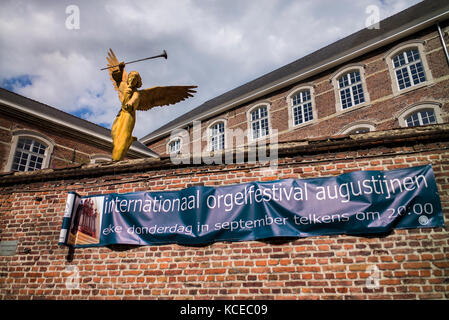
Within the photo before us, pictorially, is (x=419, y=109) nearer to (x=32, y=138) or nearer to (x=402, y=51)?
(x=402, y=51)

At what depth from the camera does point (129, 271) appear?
173 inches

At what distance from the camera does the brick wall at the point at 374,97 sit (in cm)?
1323

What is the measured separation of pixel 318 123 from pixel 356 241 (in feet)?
44.9

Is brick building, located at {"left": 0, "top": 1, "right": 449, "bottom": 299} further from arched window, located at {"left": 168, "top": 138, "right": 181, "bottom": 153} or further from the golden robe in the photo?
arched window, located at {"left": 168, "top": 138, "right": 181, "bottom": 153}

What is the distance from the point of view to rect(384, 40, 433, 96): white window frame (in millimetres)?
13523

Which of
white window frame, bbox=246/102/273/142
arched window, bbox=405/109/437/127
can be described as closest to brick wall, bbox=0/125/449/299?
arched window, bbox=405/109/437/127

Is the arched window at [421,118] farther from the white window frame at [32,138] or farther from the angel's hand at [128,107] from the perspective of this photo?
the white window frame at [32,138]

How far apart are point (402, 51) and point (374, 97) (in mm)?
2523

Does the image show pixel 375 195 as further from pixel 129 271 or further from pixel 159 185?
pixel 129 271

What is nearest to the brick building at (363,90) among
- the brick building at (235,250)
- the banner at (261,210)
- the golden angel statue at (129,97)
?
the golden angel statue at (129,97)

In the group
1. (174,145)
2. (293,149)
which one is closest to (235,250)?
(293,149)

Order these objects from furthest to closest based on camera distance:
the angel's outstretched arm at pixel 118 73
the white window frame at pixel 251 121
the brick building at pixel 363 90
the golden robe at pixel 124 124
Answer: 1. the white window frame at pixel 251 121
2. the brick building at pixel 363 90
3. the angel's outstretched arm at pixel 118 73
4. the golden robe at pixel 124 124

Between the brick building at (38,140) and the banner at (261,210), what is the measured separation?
13153mm

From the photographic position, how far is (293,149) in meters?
4.41
